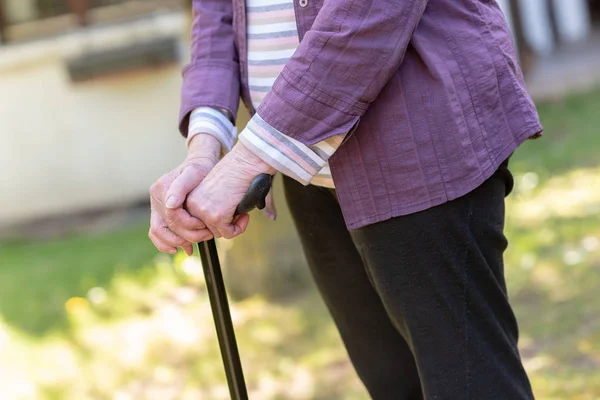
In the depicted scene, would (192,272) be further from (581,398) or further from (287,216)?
(581,398)

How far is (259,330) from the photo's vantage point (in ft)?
12.9

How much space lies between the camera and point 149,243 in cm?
596

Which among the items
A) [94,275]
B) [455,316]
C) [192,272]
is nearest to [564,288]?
[192,272]

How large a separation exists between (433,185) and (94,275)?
4.29m

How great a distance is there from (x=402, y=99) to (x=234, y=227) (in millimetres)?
396

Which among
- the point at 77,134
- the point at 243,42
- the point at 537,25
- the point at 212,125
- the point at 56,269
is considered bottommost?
the point at 212,125

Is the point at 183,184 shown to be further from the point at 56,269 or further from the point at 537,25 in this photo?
the point at 537,25

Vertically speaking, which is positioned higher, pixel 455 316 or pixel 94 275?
pixel 94 275

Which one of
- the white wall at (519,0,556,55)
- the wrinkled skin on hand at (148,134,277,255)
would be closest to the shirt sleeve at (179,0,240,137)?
the wrinkled skin on hand at (148,134,277,255)

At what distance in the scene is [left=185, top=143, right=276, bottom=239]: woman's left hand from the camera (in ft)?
5.04

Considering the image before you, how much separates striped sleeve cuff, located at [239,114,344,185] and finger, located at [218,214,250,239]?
0.44 ft

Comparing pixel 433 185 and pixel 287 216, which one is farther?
pixel 287 216

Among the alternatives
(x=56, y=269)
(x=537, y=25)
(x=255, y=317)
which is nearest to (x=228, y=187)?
(x=255, y=317)

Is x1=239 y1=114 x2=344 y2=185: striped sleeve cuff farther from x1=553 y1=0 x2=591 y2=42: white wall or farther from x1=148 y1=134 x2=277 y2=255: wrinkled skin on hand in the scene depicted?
x1=553 y1=0 x2=591 y2=42: white wall
